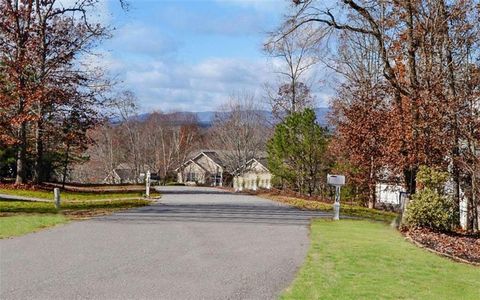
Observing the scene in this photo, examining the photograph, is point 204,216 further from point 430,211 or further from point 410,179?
point 410,179

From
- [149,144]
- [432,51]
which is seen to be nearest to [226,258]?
[432,51]

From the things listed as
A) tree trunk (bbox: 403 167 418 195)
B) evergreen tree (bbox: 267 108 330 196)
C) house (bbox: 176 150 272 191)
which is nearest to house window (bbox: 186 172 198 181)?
house (bbox: 176 150 272 191)

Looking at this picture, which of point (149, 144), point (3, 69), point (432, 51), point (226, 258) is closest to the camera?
point (226, 258)

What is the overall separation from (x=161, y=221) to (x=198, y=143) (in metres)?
75.2

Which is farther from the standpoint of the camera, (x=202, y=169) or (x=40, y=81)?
(x=202, y=169)

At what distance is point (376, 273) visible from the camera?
31.9ft

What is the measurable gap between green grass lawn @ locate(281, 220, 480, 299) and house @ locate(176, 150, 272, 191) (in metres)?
49.4

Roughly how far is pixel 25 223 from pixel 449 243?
10.6 metres

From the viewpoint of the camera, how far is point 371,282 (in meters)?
8.88

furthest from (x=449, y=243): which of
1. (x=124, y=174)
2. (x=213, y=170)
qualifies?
(x=124, y=174)

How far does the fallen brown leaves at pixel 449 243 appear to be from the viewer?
13.2m

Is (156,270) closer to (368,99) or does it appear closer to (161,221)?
(161,221)

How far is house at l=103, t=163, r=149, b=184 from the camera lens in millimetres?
75787

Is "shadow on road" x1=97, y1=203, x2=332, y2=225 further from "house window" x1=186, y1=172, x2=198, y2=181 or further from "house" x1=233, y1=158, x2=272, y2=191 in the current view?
"house window" x1=186, y1=172, x2=198, y2=181
